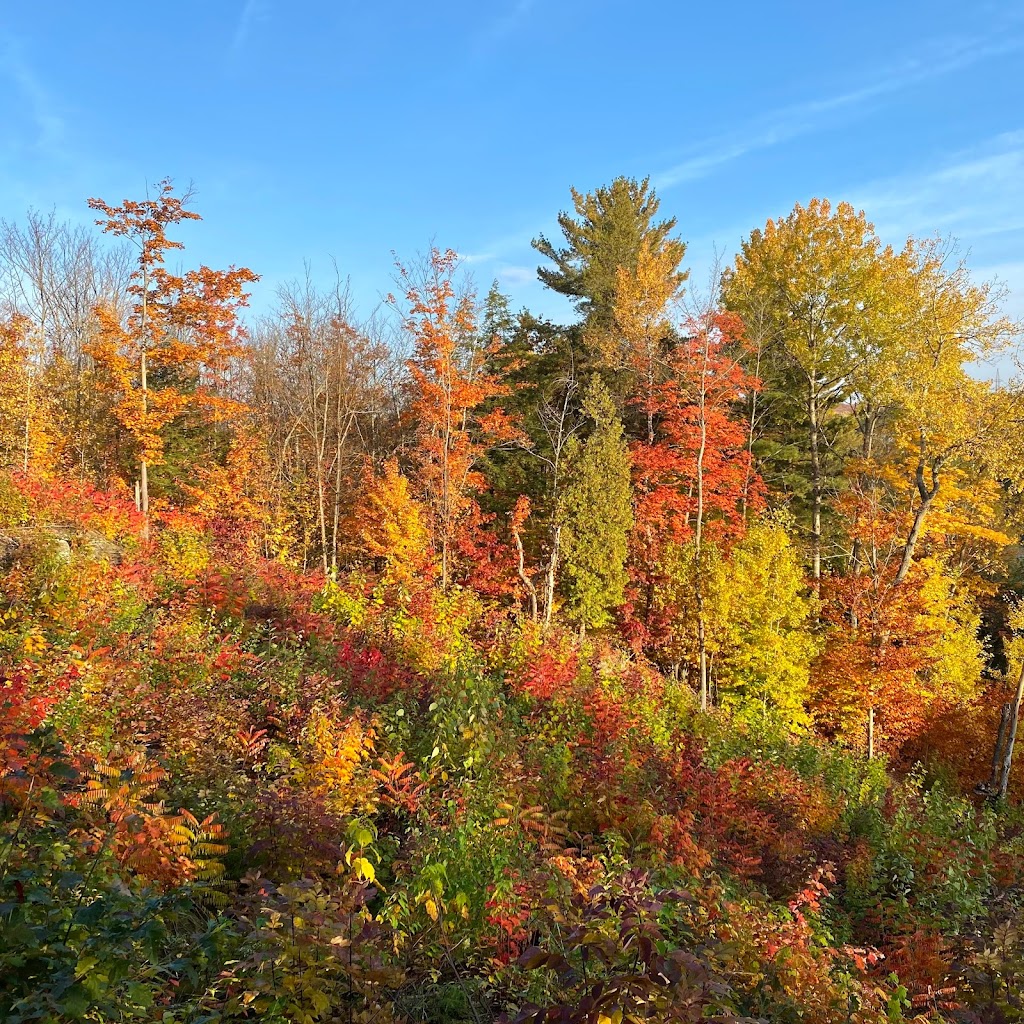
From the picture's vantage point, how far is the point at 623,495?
19.6m

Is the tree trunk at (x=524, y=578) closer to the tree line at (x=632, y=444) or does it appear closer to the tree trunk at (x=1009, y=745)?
the tree line at (x=632, y=444)

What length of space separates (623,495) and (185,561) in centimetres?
1204

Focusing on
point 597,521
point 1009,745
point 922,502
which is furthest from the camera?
point 597,521

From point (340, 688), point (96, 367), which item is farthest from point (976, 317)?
point (96, 367)

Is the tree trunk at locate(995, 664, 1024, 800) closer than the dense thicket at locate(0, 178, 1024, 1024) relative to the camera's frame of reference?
No

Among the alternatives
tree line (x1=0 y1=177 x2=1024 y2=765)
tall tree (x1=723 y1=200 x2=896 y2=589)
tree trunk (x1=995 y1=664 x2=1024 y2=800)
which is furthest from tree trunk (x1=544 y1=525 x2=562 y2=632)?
tree trunk (x1=995 y1=664 x2=1024 y2=800)

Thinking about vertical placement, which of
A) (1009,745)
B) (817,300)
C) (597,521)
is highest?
(817,300)

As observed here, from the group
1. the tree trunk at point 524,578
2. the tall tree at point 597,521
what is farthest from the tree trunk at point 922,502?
the tree trunk at point 524,578

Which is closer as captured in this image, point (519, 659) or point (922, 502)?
point (519, 659)

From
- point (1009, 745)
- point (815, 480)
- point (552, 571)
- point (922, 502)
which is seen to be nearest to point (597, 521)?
point (552, 571)

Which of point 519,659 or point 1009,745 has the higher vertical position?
point 519,659

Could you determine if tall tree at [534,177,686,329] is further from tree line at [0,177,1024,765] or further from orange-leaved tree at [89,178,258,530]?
orange-leaved tree at [89,178,258,530]

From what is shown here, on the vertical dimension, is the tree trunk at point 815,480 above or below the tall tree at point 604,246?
below

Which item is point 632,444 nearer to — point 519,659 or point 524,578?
point 524,578
